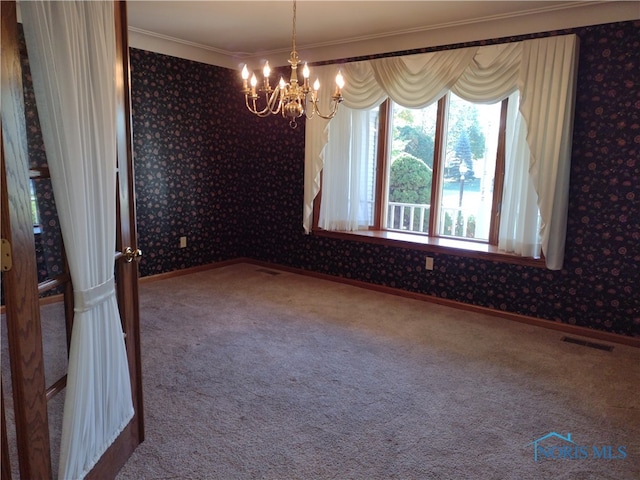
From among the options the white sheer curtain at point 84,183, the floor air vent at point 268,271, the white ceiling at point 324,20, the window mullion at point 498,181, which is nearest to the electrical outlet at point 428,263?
the window mullion at point 498,181

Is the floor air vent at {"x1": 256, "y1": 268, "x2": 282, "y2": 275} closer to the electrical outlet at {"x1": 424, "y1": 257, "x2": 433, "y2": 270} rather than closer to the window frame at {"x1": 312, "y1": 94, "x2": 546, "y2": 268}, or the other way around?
the window frame at {"x1": 312, "y1": 94, "x2": 546, "y2": 268}

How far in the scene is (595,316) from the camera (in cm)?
353

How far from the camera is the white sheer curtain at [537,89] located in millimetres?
3400

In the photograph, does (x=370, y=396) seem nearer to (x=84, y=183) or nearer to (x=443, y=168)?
(x=84, y=183)

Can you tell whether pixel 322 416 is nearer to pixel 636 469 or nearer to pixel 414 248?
pixel 636 469

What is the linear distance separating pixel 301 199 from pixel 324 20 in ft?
6.38

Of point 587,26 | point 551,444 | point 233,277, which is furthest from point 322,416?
point 587,26

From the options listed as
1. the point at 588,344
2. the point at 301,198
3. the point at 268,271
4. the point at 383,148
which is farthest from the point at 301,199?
the point at 588,344

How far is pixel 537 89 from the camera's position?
349cm

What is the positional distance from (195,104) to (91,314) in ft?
12.8

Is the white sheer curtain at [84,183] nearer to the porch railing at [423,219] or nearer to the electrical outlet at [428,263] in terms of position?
the electrical outlet at [428,263]

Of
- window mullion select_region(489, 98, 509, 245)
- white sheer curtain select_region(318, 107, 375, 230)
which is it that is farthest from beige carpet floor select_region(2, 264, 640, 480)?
white sheer curtain select_region(318, 107, 375, 230)

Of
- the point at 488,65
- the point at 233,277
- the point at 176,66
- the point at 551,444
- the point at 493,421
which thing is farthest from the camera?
the point at 233,277

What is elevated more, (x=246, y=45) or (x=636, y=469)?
(x=246, y=45)
